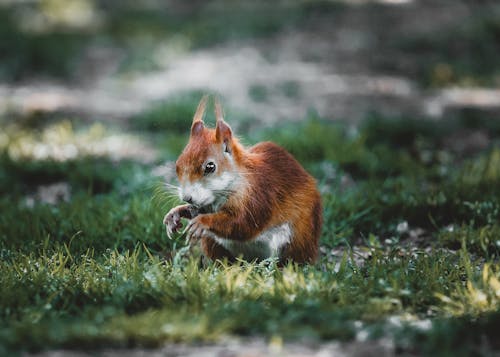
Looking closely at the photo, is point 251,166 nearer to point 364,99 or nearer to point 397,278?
point 397,278

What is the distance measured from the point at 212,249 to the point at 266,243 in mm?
304

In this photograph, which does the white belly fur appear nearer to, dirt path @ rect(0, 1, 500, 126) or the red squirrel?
the red squirrel

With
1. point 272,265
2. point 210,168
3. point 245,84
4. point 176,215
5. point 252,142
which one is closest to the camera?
point 210,168

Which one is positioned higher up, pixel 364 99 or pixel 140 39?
pixel 140 39

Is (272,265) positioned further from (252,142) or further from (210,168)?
(252,142)

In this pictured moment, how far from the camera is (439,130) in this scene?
257 inches

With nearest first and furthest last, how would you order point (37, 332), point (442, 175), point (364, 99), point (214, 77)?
point (37, 332) → point (442, 175) → point (364, 99) → point (214, 77)

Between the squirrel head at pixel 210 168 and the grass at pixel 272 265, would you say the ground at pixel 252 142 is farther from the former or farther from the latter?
the squirrel head at pixel 210 168

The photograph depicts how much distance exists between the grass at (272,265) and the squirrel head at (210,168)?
1.08ft

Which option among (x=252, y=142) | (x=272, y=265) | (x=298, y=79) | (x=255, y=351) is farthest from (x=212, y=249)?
(x=298, y=79)

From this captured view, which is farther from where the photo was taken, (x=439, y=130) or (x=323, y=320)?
(x=439, y=130)

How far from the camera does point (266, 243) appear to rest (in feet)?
11.3

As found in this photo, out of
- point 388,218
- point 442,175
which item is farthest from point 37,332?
point 442,175

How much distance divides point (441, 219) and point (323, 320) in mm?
1911
